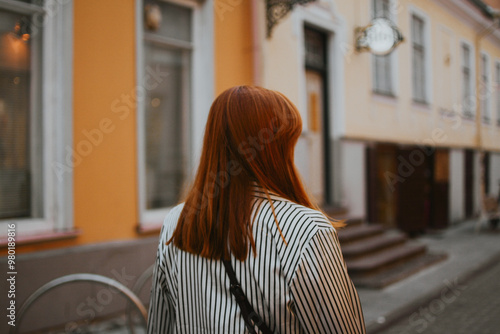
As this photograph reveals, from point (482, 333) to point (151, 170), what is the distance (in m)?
3.91

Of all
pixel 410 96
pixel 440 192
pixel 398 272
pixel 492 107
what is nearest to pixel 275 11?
pixel 398 272

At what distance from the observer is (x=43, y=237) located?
4348mm

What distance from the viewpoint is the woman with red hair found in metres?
1.27

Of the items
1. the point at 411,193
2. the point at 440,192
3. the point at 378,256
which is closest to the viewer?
the point at 378,256

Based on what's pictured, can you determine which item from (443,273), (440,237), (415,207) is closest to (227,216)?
(443,273)

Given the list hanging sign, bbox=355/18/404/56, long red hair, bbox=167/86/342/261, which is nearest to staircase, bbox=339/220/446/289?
hanging sign, bbox=355/18/404/56

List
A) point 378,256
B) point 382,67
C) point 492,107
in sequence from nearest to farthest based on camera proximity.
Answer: point 378,256, point 382,67, point 492,107

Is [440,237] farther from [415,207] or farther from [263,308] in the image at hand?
[263,308]

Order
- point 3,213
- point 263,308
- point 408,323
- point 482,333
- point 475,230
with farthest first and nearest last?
1. point 475,230
2. point 408,323
3. point 482,333
4. point 3,213
5. point 263,308

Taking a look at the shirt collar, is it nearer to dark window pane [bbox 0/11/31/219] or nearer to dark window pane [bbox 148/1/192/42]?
dark window pane [bbox 0/11/31/219]

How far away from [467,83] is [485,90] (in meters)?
1.94

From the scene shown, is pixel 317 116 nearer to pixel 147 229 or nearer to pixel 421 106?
pixel 421 106

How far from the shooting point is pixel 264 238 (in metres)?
1.31

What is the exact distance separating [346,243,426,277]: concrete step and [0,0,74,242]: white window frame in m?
3.97
